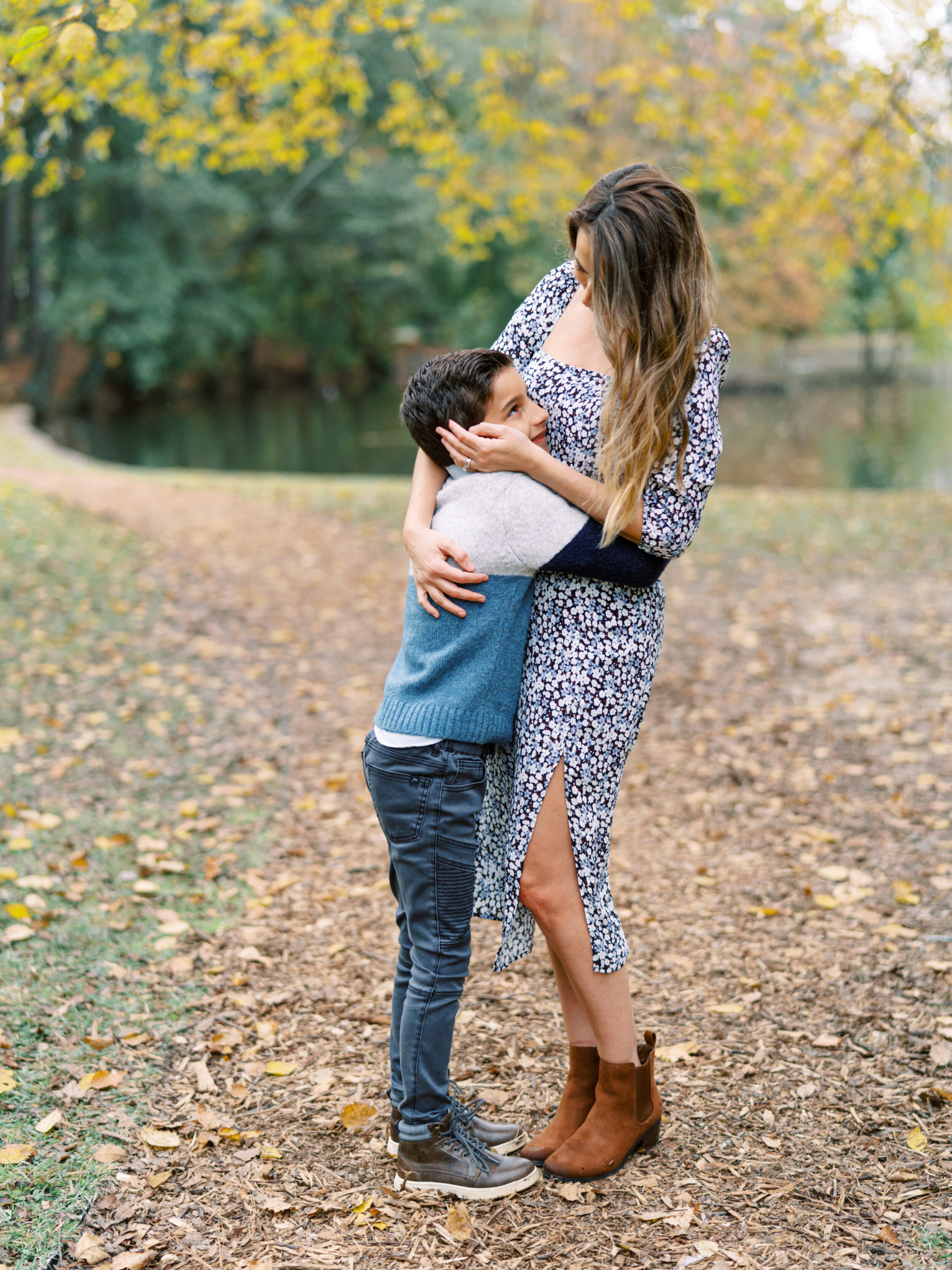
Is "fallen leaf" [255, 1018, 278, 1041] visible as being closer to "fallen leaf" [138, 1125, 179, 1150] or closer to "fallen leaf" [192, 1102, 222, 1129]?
"fallen leaf" [192, 1102, 222, 1129]

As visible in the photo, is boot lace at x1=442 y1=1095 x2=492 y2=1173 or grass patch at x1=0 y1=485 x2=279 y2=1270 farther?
grass patch at x1=0 y1=485 x2=279 y2=1270

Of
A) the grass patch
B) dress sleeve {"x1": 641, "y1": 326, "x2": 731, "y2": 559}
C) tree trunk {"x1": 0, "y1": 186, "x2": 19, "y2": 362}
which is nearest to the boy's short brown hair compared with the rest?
dress sleeve {"x1": 641, "y1": 326, "x2": 731, "y2": 559}

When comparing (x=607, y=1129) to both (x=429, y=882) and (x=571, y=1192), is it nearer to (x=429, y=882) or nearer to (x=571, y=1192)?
(x=571, y=1192)

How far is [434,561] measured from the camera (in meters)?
2.24

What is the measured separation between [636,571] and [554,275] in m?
0.75

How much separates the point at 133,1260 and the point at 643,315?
215 centimetres

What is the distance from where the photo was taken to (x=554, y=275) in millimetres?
2561

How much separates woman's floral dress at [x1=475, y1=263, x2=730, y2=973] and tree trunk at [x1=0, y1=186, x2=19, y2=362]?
30306 millimetres

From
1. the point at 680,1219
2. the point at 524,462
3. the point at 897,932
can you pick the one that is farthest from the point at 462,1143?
the point at 897,932

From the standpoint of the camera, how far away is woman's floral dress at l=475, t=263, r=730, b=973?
2277mm

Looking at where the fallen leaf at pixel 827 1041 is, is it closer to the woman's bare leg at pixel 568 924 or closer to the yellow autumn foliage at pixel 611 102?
the woman's bare leg at pixel 568 924

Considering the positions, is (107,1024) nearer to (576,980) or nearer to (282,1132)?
(282,1132)

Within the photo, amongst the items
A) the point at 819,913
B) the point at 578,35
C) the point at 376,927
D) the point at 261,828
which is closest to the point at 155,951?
the point at 376,927

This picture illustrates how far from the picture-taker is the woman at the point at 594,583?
7.22ft
